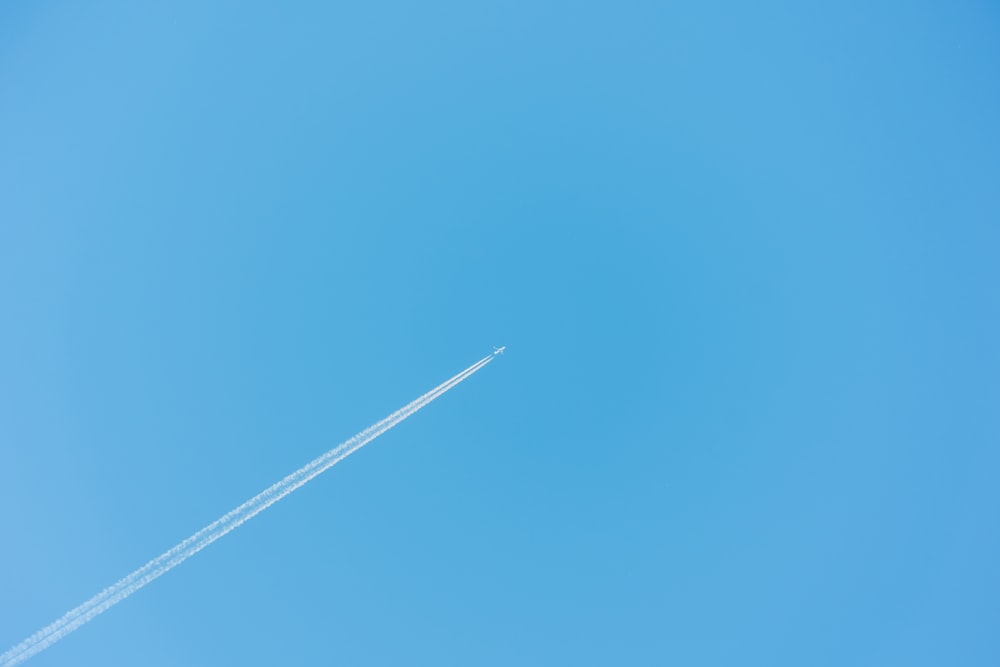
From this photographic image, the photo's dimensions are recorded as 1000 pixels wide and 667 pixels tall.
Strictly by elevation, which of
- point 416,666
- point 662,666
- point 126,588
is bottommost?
point 662,666

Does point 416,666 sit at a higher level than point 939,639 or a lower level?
higher

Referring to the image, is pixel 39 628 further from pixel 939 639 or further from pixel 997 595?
pixel 997 595

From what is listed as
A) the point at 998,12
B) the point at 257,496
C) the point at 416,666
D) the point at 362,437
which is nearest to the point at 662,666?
the point at 416,666

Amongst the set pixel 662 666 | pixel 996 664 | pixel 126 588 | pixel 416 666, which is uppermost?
pixel 126 588

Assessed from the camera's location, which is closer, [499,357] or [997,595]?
[997,595]

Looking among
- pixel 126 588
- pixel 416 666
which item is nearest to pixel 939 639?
pixel 416 666

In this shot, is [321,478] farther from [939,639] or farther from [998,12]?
[998,12]
